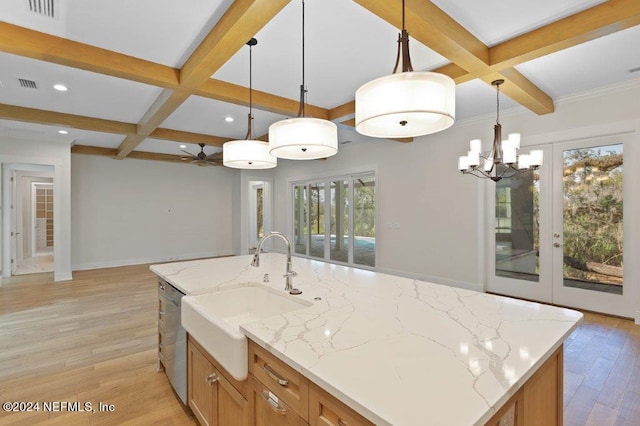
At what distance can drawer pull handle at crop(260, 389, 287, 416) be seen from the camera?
108 cm

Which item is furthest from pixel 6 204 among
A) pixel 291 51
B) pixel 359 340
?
pixel 359 340

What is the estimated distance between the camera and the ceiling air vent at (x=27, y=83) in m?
3.29

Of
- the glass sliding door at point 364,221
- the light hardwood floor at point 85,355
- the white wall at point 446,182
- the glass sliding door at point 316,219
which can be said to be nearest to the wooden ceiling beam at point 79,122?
the light hardwood floor at point 85,355

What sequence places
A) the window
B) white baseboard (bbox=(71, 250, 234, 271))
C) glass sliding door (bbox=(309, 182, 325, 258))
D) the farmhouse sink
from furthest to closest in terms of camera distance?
glass sliding door (bbox=(309, 182, 325, 258)), white baseboard (bbox=(71, 250, 234, 271)), the window, the farmhouse sink

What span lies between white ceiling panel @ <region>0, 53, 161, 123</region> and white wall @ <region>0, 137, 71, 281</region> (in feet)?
6.21

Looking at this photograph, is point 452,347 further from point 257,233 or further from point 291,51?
point 257,233

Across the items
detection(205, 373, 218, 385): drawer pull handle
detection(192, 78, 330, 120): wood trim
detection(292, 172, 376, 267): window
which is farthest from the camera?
detection(292, 172, 376, 267): window

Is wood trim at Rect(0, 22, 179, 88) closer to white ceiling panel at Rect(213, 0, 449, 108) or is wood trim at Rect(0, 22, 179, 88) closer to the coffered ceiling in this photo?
the coffered ceiling

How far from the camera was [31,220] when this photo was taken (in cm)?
840

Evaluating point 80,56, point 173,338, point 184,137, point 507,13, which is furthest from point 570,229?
point 184,137

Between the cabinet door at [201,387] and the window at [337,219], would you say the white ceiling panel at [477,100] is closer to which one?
the window at [337,219]

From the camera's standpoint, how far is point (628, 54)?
2828 mm

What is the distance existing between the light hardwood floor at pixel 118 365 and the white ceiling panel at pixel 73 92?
2.75 meters

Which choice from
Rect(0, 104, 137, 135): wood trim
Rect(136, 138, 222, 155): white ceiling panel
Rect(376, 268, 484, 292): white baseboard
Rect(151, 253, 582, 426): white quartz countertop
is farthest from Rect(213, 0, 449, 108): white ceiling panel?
Rect(136, 138, 222, 155): white ceiling panel
